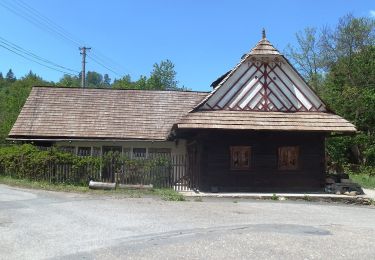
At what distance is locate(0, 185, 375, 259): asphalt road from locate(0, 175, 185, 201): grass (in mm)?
1481

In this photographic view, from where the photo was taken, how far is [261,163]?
23250mm

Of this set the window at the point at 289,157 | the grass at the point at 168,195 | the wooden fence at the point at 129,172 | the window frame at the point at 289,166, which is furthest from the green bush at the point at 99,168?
the window at the point at 289,157

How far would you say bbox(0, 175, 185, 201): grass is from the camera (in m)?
19.6

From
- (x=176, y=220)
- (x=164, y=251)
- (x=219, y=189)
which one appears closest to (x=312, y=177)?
(x=219, y=189)

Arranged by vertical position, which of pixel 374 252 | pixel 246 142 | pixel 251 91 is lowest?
pixel 374 252

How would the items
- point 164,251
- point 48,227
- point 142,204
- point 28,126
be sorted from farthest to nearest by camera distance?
point 28,126 → point 142,204 → point 48,227 → point 164,251

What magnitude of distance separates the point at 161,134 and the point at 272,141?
8.22 m

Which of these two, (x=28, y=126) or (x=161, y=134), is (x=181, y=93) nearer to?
(x=161, y=134)

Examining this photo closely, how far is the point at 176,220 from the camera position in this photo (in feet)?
43.8

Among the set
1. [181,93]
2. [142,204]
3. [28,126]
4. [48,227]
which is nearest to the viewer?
[48,227]

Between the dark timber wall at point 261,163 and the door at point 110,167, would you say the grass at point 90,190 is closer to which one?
the door at point 110,167

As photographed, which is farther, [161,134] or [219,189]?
[161,134]

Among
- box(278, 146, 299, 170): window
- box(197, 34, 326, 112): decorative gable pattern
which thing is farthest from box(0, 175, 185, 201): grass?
box(278, 146, 299, 170): window

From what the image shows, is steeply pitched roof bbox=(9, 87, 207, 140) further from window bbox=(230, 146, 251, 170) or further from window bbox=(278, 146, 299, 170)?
window bbox=(278, 146, 299, 170)
